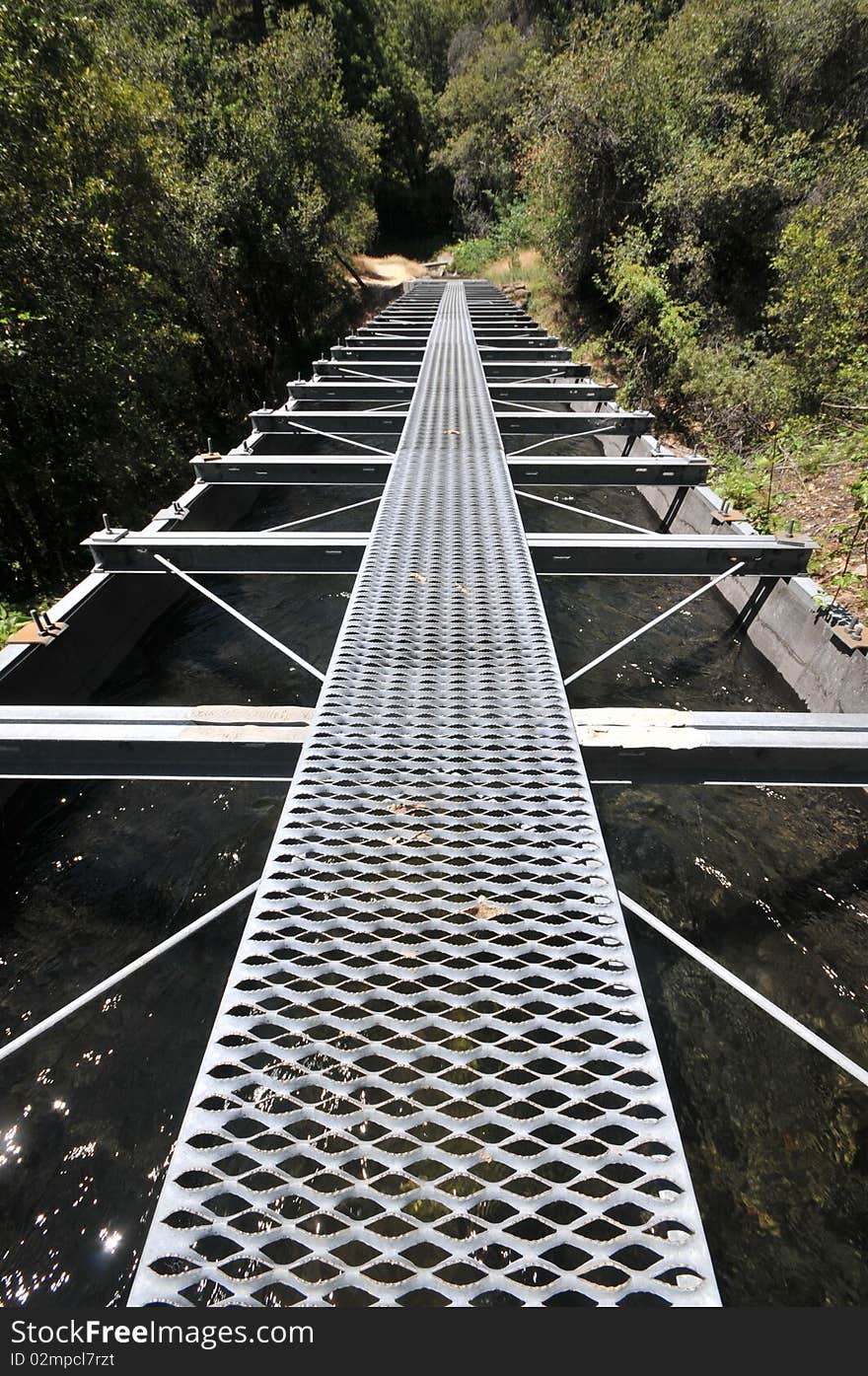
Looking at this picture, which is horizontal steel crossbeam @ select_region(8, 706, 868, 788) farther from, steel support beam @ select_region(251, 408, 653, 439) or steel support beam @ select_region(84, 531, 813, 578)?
steel support beam @ select_region(251, 408, 653, 439)

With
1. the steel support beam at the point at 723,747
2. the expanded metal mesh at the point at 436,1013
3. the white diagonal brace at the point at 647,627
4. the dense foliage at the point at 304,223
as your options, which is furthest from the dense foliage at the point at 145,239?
the steel support beam at the point at 723,747

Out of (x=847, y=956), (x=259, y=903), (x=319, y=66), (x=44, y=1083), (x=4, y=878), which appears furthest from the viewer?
(x=319, y=66)

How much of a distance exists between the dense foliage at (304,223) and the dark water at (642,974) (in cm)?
388

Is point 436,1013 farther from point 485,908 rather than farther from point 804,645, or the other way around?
point 804,645

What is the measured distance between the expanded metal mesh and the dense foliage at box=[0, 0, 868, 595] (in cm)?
598

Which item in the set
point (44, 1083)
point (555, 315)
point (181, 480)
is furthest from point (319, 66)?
point (44, 1083)

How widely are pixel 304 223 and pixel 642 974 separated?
17193 millimetres

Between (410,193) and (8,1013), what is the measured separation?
42686mm

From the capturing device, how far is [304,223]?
1428cm

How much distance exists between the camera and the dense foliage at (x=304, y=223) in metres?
6.89

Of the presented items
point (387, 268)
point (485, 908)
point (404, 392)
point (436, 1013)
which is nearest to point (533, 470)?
point (404, 392)

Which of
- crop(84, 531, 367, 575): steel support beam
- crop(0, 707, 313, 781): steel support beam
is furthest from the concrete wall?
crop(0, 707, 313, 781): steel support beam

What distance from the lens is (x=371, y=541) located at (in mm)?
4480

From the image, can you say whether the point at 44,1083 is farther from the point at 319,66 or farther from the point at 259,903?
A: the point at 319,66
